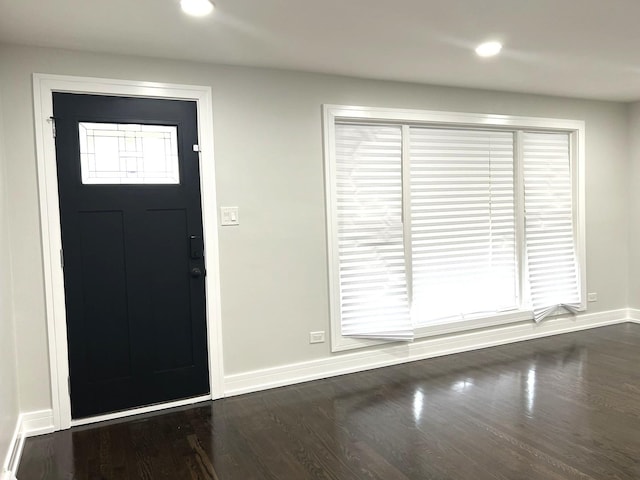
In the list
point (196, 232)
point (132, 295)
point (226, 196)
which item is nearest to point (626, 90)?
point (226, 196)

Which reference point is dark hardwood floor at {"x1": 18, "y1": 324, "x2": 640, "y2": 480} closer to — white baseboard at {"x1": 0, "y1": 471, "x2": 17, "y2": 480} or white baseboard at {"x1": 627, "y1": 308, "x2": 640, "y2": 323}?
white baseboard at {"x1": 0, "y1": 471, "x2": 17, "y2": 480}

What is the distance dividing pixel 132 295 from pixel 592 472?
9.31 ft

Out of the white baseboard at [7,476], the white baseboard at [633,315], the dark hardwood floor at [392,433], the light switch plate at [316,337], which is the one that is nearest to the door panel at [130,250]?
the dark hardwood floor at [392,433]

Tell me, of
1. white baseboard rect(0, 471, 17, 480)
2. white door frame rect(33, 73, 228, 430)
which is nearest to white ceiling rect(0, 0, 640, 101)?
white door frame rect(33, 73, 228, 430)

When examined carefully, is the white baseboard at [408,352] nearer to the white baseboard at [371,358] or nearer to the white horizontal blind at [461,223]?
the white baseboard at [371,358]

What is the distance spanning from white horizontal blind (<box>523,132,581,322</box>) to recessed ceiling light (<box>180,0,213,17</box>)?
3.45 m

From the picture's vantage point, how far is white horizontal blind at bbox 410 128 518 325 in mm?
4215

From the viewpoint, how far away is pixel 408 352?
4.11m

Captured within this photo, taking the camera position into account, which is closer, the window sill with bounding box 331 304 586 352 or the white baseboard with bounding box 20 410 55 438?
the white baseboard with bounding box 20 410 55 438

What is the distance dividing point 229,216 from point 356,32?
1506 mm

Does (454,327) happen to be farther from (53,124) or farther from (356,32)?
(53,124)

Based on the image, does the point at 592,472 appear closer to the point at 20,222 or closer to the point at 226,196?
the point at 226,196

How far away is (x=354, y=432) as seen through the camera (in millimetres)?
2811

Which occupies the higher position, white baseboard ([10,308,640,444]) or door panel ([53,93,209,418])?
door panel ([53,93,209,418])
